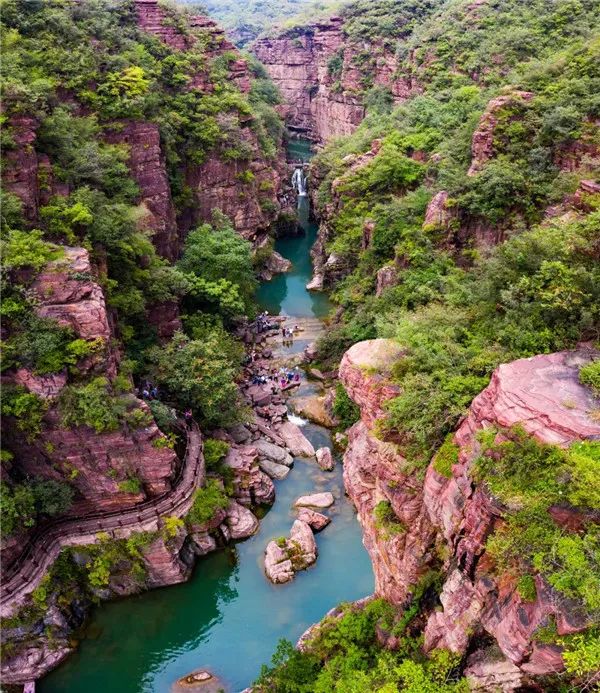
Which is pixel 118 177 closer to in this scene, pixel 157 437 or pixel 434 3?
pixel 157 437

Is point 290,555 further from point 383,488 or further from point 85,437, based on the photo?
point 85,437

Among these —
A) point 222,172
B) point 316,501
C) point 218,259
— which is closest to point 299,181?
point 222,172

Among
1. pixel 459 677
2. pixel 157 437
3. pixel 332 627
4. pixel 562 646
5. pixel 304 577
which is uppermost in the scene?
pixel 562 646

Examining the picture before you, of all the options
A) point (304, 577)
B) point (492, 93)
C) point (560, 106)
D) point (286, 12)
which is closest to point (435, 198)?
point (560, 106)

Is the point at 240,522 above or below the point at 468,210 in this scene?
below

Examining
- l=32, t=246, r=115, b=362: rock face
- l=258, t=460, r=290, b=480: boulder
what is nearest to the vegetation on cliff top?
l=258, t=460, r=290, b=480: boulder
